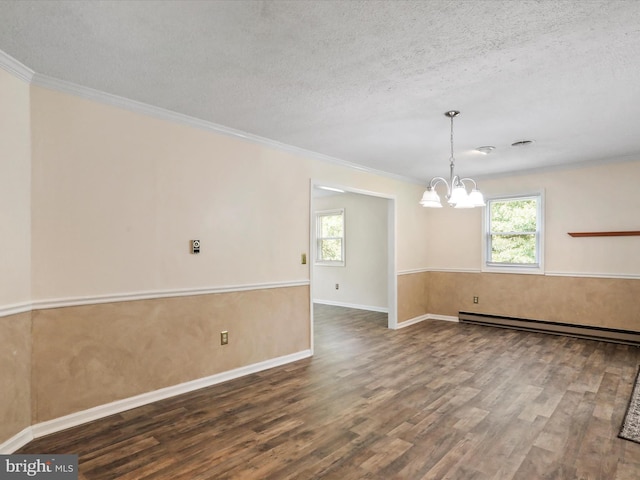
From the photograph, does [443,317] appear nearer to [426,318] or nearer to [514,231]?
[426,318]

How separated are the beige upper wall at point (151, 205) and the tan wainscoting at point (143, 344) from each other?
0.59 ft

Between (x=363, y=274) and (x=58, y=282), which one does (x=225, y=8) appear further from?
(x=363, y=274)

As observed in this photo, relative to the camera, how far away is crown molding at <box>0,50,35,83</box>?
2.26 m

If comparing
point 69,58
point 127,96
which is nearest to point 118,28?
point 69,58

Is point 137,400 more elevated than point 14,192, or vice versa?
point 14,192

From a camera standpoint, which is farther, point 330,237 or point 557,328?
point 330,237

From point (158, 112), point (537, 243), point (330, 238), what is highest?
point (158, 112)

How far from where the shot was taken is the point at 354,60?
2303 mm

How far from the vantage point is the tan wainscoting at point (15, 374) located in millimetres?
2295

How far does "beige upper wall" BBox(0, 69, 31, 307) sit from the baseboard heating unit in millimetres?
5935

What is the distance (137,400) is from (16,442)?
80 centimetres

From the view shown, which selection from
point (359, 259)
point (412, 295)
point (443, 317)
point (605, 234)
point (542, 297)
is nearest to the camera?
point (605, 234)

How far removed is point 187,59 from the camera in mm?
2303

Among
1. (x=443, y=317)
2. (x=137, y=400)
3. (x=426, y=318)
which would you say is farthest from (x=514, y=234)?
(x=137, y=400)
